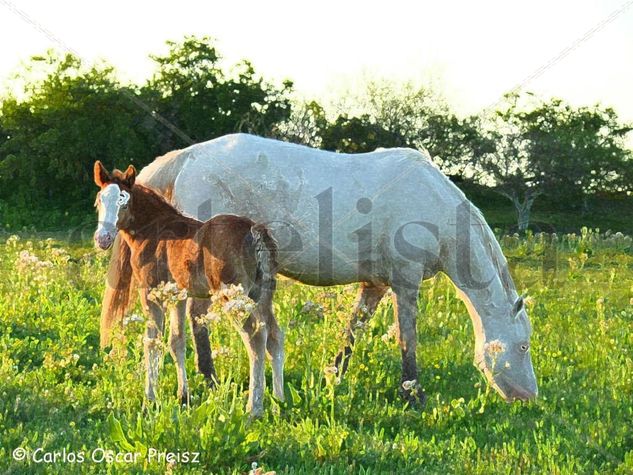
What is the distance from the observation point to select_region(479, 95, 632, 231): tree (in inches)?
1575

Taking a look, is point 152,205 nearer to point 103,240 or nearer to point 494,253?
point 103,240

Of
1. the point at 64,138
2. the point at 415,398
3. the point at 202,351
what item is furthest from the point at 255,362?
the point at 64,138

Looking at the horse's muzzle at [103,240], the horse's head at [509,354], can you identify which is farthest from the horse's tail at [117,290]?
the horse's head at [509,354]

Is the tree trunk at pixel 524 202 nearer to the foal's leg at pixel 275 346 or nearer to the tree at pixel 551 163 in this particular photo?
the tree at pixel 551 163

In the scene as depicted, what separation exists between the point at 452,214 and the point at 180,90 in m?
31.3

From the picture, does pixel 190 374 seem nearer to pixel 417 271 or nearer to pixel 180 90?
pixel 417 271

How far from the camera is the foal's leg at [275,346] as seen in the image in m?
6.16

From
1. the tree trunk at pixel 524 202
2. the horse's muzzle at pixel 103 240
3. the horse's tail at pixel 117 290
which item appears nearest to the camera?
the horse's muzzle at pixel 103 240

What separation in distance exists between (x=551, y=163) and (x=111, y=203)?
124ft

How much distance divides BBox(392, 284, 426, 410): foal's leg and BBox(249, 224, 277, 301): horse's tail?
1.40 meters

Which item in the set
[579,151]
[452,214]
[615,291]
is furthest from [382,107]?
[452,214]

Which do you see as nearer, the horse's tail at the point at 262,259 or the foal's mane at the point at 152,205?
the horse's tail at the point at 262,259

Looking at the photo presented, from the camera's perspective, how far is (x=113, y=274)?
21.3 feet

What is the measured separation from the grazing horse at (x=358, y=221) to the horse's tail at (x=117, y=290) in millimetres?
750
